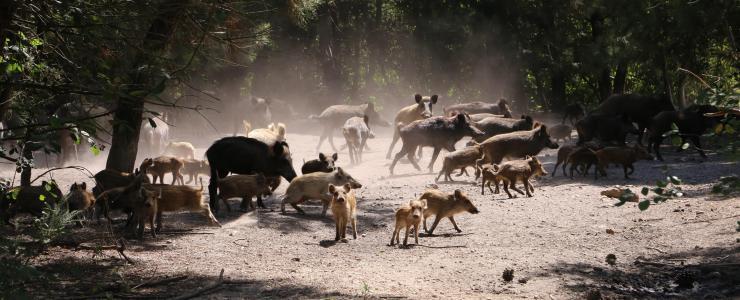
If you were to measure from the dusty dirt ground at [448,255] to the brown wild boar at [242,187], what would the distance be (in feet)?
0.93

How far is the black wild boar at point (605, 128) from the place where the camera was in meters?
19.4

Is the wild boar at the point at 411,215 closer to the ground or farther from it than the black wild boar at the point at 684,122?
closer to the ground

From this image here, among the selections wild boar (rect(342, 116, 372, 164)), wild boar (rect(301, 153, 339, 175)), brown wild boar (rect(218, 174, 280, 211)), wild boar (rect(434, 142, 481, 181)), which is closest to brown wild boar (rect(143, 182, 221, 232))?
brown wild boar (rect(218, 174, 280, 211))

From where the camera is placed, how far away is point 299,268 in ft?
28.8

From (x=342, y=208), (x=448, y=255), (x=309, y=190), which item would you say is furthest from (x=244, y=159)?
(x=448, y=255)

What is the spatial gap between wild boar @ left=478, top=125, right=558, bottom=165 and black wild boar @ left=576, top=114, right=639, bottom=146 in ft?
7.81

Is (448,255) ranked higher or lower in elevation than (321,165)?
lower

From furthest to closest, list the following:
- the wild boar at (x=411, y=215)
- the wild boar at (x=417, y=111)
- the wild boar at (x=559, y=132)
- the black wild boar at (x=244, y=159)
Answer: the wild boar at (x=417, y=111) → the wild boar at (x=559, y=132) → the black wild boar at (x=244, y=159) → the wild boar at (x=411, y=215)

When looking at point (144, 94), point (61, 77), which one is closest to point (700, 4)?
point (61, 77)

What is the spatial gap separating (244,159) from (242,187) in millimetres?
953

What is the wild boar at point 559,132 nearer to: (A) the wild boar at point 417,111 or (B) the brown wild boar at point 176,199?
(A) the wild boar at point 417,111

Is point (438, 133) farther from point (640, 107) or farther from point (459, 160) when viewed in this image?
point (640, 107)

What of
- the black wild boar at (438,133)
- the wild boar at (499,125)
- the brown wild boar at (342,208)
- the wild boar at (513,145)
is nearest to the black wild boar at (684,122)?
the wild boar at (499,125)

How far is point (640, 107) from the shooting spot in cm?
2172
